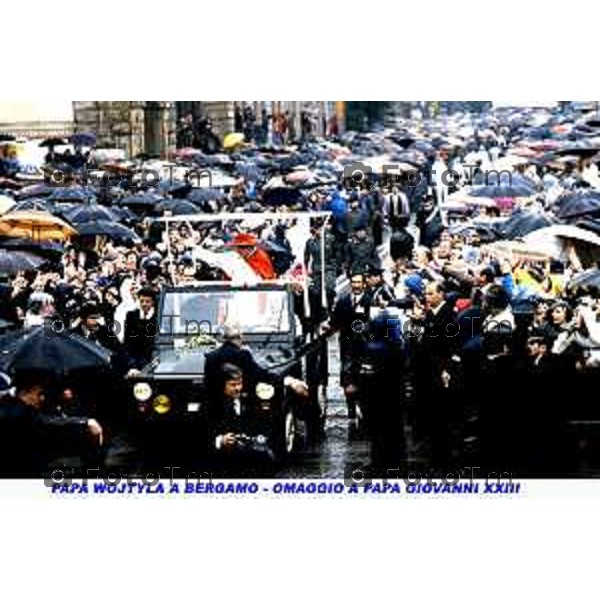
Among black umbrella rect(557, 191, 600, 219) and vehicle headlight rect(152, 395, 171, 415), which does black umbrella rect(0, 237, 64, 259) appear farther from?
black umbrella rect(557, 191, 600, 219)

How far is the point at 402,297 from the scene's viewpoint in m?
15.2

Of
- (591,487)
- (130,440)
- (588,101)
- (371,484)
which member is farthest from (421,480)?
(588,101)

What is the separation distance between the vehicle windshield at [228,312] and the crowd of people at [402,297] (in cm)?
16

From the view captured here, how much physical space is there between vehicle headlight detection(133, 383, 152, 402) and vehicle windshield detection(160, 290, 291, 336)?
1.96 feet

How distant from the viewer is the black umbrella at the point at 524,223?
1585cm

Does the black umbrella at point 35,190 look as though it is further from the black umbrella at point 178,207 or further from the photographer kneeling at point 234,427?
the photographer kneeling at point 234,427

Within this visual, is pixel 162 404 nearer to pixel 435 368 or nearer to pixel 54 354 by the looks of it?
pixel 54 354

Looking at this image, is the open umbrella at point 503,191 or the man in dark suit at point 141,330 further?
the open umbrella at point 503,191

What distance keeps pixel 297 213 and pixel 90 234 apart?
Answer: 5.59ft

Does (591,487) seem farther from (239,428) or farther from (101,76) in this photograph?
(101,76)

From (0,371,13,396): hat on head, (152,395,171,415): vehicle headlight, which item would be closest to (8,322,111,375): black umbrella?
(0,371,13,396): hat on head

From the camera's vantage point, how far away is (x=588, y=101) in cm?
1546

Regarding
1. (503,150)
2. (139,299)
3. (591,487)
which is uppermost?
(503,150)

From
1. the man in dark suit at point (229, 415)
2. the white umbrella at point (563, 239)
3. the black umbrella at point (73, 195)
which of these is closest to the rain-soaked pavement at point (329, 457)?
Result: the man in dark suit at point (229, 415)
